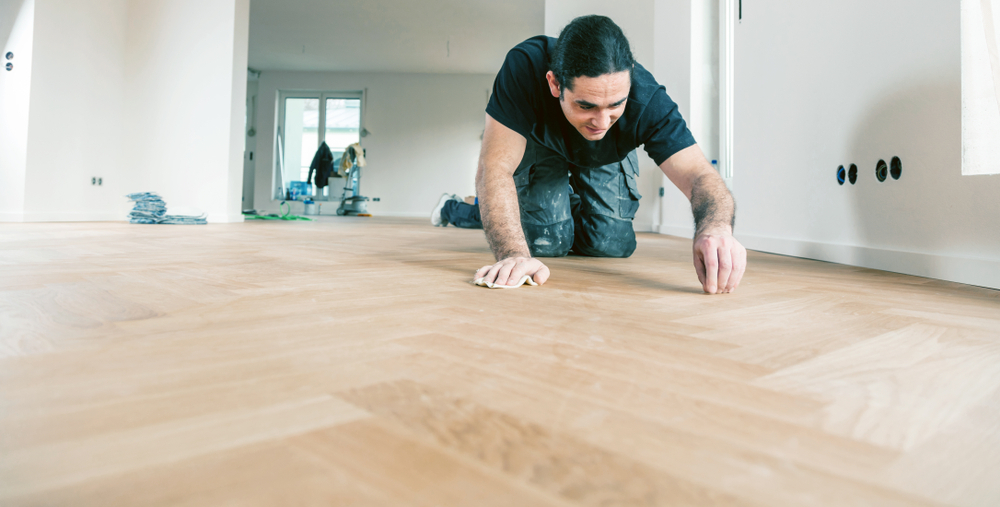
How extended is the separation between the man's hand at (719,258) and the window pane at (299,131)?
32.4ft

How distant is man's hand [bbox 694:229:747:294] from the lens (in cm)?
116

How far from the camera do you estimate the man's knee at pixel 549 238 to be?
212 cm

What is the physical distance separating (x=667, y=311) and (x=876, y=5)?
1624 mm

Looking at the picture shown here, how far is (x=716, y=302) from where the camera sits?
1.12m

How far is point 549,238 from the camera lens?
2.14 meters

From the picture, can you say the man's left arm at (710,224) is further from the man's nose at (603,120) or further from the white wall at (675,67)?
the white wall at (675,67)

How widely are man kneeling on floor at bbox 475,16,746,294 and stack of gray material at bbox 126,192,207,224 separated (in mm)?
3411

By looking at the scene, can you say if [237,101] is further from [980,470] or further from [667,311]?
[980,470]

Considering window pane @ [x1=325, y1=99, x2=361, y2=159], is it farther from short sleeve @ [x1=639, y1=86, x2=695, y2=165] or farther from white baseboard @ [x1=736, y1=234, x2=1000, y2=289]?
short sleeve @ [x1=639, y1=86, x2=695, y2=165]

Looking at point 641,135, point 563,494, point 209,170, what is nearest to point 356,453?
point 563,494

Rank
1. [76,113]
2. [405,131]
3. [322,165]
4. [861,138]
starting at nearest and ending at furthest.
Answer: [861,138], [76,113], [322,165], [405,131]

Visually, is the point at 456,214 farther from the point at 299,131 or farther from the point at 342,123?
the point at 299,131

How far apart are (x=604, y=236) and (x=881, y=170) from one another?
0.98 meters

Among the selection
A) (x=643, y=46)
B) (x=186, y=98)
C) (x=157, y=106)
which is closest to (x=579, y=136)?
(x=643, y=46)
